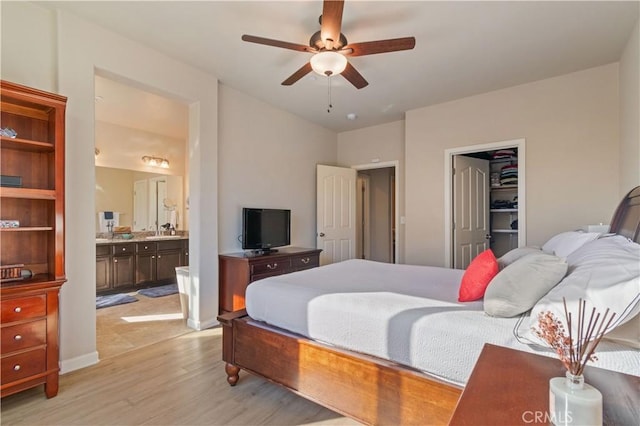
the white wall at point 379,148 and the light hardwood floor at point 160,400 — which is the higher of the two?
the white wall at point 379,148

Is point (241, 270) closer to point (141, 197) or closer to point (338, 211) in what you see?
point (338, 211)

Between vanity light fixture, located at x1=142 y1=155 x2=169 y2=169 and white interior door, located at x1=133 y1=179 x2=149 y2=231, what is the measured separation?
352 millimetres

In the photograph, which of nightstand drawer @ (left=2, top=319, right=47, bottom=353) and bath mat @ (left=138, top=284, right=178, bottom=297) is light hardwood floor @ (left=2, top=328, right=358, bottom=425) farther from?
bath mat @ (left=138, top=284, right=178, bottom=297)

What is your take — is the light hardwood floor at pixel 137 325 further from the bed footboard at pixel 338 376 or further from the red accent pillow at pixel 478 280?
the red accent pillow at pixel 478 280

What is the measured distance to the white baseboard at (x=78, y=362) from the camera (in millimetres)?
2420

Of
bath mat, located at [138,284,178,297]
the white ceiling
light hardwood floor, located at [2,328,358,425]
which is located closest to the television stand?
light hardwood floor, located at [2,328,358,425]

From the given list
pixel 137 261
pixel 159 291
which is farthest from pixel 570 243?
pixel 137 261

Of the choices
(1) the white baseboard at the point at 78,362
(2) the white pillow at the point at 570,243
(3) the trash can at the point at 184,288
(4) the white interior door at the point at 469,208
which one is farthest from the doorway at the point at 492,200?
(1) the white baseboard at the point at 78,362

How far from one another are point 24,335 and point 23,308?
18 centimetres

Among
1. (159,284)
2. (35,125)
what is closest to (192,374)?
(35,125)

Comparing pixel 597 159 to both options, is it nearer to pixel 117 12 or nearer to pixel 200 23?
pixel 200 23

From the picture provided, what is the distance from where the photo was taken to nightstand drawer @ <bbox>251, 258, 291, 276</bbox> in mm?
3512

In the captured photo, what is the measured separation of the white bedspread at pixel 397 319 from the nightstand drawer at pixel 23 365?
1.37m

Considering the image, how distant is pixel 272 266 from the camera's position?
12.2 ft
